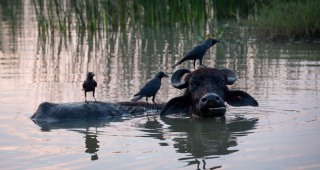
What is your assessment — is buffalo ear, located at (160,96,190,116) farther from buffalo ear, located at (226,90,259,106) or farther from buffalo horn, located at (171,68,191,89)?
buffalo ear, located at (226,90,259,106)

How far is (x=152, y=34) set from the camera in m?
16.5

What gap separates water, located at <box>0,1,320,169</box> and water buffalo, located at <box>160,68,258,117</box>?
0.44ft

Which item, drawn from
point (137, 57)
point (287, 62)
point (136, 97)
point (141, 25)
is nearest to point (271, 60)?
point (287, 62)

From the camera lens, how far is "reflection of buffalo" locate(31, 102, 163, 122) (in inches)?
318

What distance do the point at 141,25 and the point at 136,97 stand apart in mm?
9056

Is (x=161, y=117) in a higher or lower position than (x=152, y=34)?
lower

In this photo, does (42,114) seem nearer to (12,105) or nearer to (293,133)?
(12,105)

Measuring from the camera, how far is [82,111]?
8211 mm

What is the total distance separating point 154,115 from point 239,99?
1.02m

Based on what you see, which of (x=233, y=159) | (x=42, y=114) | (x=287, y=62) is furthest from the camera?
(x=287, y=62)

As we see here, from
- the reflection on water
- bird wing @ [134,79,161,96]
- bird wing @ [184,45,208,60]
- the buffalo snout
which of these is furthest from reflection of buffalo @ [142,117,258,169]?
bird wing @ [184,45,208,60]

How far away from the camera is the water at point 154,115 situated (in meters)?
A: 6.04

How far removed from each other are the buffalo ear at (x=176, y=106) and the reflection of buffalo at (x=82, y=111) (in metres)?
0.45

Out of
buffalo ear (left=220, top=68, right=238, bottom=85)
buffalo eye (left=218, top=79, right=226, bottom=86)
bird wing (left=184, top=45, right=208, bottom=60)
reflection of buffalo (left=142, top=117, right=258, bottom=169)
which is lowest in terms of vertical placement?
reflection of buffalo (left=142, top=117, right=258, bottom=169)
